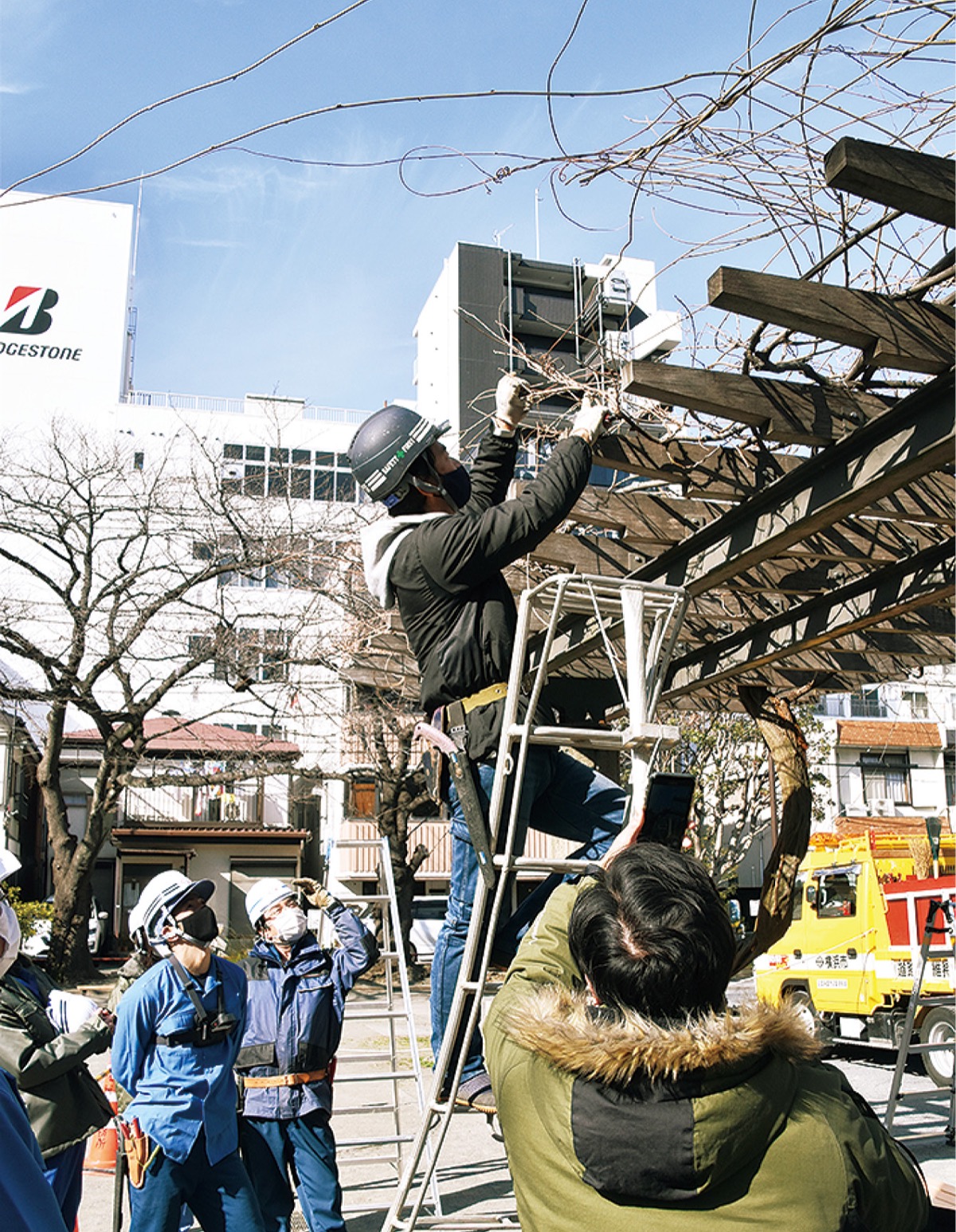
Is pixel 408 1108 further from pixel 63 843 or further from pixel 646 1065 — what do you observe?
pixel 63 843

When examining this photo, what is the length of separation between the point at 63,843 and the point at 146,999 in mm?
15729

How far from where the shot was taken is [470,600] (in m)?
3.27

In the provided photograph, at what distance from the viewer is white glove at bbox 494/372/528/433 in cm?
323

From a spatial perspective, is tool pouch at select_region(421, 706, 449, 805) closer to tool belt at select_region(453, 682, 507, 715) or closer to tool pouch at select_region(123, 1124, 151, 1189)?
tool belt at select_region(453, 682, 507, 715)

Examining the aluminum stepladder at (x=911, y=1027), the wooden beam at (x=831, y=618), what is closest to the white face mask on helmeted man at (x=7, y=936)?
the wooden beam at (x=831, y=618)

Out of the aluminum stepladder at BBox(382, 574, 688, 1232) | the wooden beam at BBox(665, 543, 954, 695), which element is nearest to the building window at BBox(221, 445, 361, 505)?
the wooden beam at BBox(665, 543, 954, 695)

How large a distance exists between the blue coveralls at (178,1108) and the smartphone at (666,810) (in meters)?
2.87

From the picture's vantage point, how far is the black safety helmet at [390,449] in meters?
3.25

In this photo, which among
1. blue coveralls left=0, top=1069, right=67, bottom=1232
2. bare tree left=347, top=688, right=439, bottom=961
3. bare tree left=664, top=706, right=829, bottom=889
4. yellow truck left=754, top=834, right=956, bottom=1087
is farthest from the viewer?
bare tree left=664, top=706, right=829, bottom=889

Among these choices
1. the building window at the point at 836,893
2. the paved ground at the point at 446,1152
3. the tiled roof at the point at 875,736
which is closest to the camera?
the paved ground at the point at 446,1152

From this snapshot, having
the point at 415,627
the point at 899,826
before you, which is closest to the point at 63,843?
the point at 899,826

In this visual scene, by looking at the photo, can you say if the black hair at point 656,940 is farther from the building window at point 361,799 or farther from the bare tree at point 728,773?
the building window at point 361,799

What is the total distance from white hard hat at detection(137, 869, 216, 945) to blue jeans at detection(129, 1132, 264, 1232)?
2.95 feet

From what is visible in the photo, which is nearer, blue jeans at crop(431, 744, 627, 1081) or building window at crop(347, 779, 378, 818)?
blue jeans at crop(431, 744, 627, 1081)
